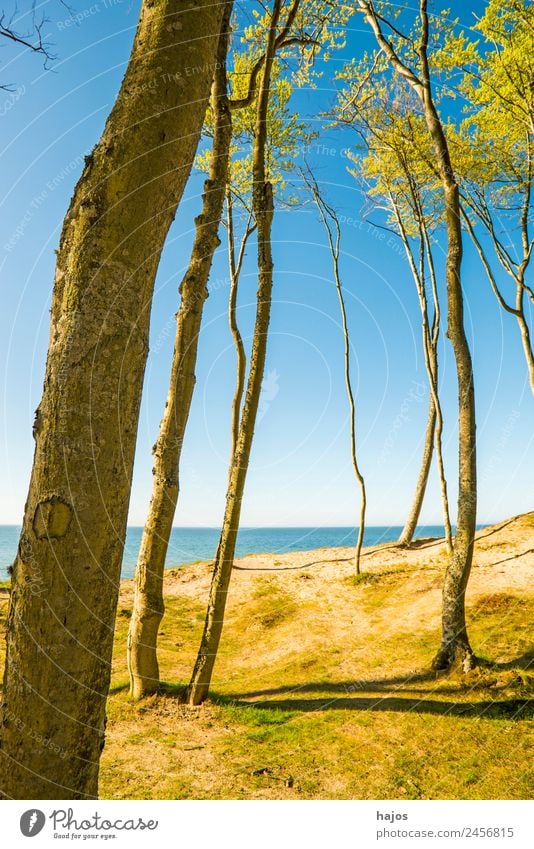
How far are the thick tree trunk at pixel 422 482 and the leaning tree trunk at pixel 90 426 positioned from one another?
14.0 meters

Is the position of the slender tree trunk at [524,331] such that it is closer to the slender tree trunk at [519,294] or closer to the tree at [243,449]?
the slender tree trunk at [519,294]

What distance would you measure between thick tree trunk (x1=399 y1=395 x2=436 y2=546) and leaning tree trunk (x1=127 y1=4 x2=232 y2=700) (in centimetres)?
1082

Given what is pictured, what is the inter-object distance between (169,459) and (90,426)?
13.5 ft

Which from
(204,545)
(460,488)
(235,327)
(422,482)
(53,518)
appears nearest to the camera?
(53,518)

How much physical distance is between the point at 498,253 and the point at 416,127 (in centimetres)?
396

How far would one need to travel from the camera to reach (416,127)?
11859 millimetres

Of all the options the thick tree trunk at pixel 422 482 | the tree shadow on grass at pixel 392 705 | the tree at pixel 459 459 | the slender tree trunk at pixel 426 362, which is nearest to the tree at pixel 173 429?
the tree shadow on grass at pixel 392 705

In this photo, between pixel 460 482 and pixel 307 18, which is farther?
pixel 307 18

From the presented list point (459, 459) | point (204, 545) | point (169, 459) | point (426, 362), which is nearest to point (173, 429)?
point (169, 459)

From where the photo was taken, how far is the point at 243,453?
239 inches

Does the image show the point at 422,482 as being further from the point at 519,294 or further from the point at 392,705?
the point at 392,705

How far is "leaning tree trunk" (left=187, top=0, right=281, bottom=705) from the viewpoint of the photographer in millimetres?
5859
